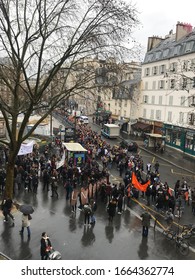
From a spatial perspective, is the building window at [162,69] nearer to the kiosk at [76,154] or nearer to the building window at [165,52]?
the building window at [165,52]

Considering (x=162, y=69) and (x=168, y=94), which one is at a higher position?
(x=162, y=69)

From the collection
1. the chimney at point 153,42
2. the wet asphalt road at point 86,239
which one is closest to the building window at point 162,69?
the chimney at point 153,42

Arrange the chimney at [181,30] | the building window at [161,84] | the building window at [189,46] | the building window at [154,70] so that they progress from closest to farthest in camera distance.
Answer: the building window at [189,46] → the chimney at [181,30] → the building window at [161,84] → the building window at [154,70]

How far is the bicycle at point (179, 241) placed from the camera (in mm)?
13211

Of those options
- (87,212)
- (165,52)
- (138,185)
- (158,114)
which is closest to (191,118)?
(158,114)

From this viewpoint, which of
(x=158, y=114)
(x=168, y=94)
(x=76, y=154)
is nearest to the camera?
(x=76, y=154)

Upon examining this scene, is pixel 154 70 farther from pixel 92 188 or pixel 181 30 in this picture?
pixel 92 188

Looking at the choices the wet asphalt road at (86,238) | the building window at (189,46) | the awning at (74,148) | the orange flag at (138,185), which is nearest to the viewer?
the wet asphalt road at (86,238)

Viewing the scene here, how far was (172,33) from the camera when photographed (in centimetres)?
4944

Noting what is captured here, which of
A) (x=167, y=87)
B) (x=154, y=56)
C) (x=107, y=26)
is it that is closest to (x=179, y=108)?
(x=167, y=87)

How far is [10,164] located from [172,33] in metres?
41.6

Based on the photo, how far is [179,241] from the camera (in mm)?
13562

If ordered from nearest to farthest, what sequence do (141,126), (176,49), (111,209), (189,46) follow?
(111,209)
(189,46)
(176,49)
(141,126)

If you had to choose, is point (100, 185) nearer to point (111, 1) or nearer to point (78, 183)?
point (78, 183)
